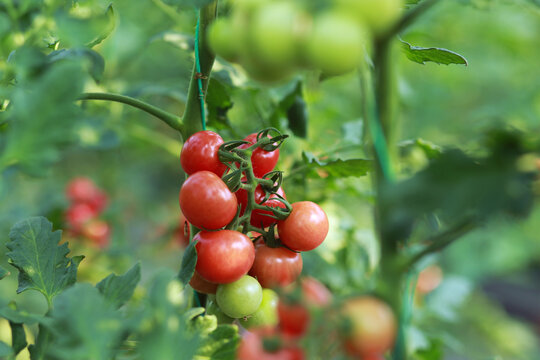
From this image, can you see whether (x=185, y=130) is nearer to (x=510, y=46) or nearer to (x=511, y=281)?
(x=510, y=46)

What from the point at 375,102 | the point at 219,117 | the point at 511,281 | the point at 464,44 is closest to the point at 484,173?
the point at 375,102

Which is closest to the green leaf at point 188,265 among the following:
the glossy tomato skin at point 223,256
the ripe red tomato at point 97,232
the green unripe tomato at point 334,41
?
the glossy tomato skin at point 223,256

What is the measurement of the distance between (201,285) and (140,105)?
19cm

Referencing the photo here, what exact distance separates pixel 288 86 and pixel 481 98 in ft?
5.36

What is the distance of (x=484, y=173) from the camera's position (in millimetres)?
280

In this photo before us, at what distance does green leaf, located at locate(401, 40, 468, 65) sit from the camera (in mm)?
445

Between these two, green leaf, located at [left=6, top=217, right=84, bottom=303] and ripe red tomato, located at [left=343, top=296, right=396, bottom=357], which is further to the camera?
green leaf, located at [left=6, top=217, right=84, bottom=303]

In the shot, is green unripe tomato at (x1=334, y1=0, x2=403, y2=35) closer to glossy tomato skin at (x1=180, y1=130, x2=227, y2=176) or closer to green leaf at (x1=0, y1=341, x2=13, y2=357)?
glossy tomato skin at (x1=180, y1=130, x2=227, y2=176)

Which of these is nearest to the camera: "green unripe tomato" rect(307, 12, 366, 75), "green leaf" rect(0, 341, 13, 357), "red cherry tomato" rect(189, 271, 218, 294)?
"green unripe tomato" rect(307, 12, 366, 75)

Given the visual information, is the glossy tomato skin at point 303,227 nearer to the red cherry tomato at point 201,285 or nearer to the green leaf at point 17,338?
the red cherry tomato at point 201,285

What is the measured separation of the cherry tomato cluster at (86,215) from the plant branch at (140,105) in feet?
1.99

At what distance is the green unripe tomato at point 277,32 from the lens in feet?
0.86

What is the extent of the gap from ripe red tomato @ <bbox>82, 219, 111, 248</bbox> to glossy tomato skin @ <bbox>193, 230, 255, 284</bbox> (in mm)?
641

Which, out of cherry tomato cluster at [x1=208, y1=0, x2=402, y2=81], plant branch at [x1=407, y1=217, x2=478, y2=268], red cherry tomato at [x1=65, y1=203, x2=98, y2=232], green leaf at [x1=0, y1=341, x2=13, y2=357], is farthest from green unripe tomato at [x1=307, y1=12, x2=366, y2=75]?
red cherry tomato at [x1=65, y1=203, x2=98, y2=232]
